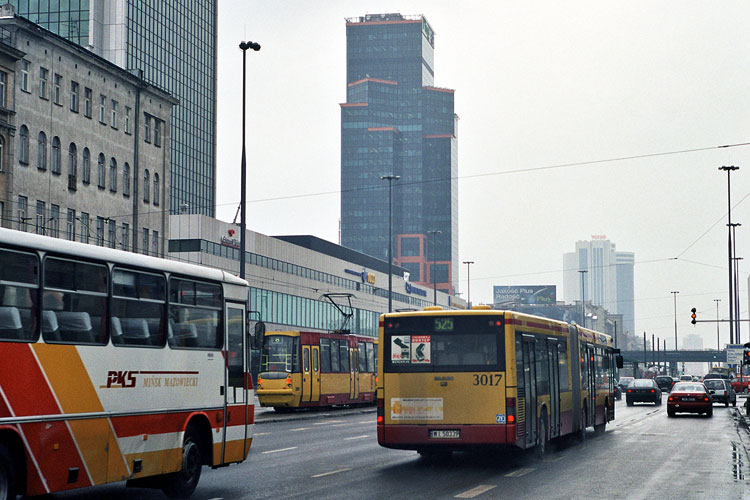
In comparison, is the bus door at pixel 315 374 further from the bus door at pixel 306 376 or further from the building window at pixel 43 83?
the building window at pixel 43 83

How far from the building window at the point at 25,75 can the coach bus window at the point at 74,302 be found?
43.2 metres


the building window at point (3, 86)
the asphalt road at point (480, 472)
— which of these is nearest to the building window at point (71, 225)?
Result: the building window at point (3, 86)

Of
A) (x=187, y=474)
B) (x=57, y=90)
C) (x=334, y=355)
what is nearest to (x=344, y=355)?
(x=334, y=355)

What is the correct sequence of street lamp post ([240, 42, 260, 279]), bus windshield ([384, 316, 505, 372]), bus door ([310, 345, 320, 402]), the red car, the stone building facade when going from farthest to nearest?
1. the stone building facade
2. the red car
3. bus door ([310, 345, 320, 402])
4. street lamp post ([240, 42, 260, 279])
5. bus windshield ([384, 316, 505, 372])

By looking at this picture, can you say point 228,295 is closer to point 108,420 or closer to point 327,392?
point 108,420

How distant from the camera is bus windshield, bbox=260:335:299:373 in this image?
38.2 meters

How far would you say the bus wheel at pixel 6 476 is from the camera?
31.3 feet

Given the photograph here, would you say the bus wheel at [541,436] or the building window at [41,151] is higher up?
the building window at [41,151]

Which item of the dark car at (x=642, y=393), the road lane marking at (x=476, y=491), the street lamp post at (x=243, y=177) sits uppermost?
the street lamp post at (x=243, y=177)

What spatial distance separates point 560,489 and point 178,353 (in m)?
5.52

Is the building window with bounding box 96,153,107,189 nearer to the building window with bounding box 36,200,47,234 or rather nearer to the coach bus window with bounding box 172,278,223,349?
the building window with bounding box 36,200,47,234

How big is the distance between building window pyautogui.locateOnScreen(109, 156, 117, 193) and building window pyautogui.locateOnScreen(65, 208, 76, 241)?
5022 millimetres

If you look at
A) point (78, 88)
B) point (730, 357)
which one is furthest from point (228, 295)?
point (730, 357)

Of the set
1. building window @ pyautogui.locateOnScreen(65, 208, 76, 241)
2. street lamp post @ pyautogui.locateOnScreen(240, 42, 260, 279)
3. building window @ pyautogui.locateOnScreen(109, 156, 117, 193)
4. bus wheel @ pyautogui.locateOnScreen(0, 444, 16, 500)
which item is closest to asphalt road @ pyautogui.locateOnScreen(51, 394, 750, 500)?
bus wheel @ pyautogui.locateOnScreen(0, 444, 16, 500)
